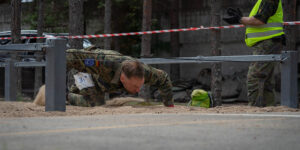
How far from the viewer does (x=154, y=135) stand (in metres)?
3.44

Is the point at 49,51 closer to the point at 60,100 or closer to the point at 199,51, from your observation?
the point at 60,100

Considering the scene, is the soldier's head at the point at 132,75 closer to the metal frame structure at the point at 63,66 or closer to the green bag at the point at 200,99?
the metal frame structure at the point at 63,66

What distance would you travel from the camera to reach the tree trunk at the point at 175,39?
71.4 ft

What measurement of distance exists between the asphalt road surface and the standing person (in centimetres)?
311

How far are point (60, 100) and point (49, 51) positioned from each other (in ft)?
2.00

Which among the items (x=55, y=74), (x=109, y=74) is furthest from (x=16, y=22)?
(x=55, y=74)

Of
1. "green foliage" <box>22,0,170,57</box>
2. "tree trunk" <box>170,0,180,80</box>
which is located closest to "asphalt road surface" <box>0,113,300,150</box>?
"tree trunk" <box>170,0,180,80</box>

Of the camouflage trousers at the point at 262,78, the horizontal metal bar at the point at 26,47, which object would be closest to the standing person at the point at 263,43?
the camouflage trousers at the point at 262,78

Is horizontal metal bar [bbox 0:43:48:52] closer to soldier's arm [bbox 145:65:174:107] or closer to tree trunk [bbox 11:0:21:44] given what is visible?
soldier's arm [bbox 145:65:174:107]

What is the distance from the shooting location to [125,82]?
23.4 feet

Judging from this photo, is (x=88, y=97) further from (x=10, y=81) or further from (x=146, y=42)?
(x=146, y=42)

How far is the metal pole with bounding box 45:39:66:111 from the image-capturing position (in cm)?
624

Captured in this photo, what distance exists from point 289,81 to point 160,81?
1822 mm

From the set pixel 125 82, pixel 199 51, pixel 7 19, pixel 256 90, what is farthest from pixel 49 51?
pixel 7 19
